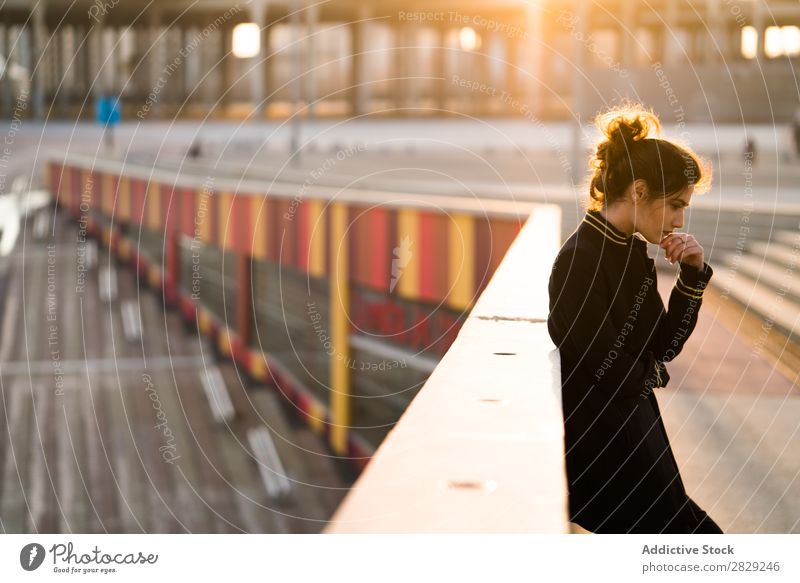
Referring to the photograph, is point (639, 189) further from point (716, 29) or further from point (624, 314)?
point (716, 29)

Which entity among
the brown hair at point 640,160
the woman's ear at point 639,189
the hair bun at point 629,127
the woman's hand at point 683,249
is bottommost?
the woman's hand at point 683,249

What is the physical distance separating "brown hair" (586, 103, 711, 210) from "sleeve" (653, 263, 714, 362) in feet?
1.06

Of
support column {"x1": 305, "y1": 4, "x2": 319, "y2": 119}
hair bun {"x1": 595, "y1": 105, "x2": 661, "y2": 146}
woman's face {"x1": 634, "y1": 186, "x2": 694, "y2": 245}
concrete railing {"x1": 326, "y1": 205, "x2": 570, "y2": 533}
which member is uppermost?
support column {"x1": 305, "y1": 4, "x2": 319, "y2": 119}

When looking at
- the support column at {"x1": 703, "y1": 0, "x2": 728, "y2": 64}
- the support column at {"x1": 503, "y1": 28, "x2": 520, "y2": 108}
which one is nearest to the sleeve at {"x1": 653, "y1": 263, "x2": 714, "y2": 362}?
the support column at {"x1": 703, "y1": 0, "x2": 728, "y2": 64}

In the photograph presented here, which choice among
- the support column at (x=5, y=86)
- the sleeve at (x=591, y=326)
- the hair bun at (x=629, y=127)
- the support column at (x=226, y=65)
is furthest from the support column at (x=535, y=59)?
the sleeve at (x=591, y=326)

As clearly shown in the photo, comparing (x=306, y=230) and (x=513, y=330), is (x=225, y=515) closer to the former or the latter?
(x=306, y=230)

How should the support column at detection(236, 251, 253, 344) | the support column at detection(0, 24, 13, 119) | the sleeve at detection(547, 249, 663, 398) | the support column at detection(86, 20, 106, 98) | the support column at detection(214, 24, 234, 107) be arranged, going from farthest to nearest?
the support column at detection(214, 24, 234, 107)
the support column at detection(86, 20, 106, 98)
the support column at detection(0, 24, 13, 119)
the support column at detection(236, 251, 253, 344)
the sleeve at detection(547, 249, 663, 398)

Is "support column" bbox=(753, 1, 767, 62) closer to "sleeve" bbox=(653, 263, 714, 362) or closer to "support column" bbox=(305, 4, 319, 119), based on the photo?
"support column" bbox=(305, 4, 319, 119)

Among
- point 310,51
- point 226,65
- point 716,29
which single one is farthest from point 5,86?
point 716,29

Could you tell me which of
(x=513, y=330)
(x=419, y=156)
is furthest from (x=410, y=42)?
(x=513, y=330)

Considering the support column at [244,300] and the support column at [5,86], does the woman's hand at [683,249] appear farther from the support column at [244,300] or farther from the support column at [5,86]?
the support column at [5,86]

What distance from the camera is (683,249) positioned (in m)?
4.24

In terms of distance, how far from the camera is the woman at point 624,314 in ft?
13.1

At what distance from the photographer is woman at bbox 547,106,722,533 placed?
3988mm
